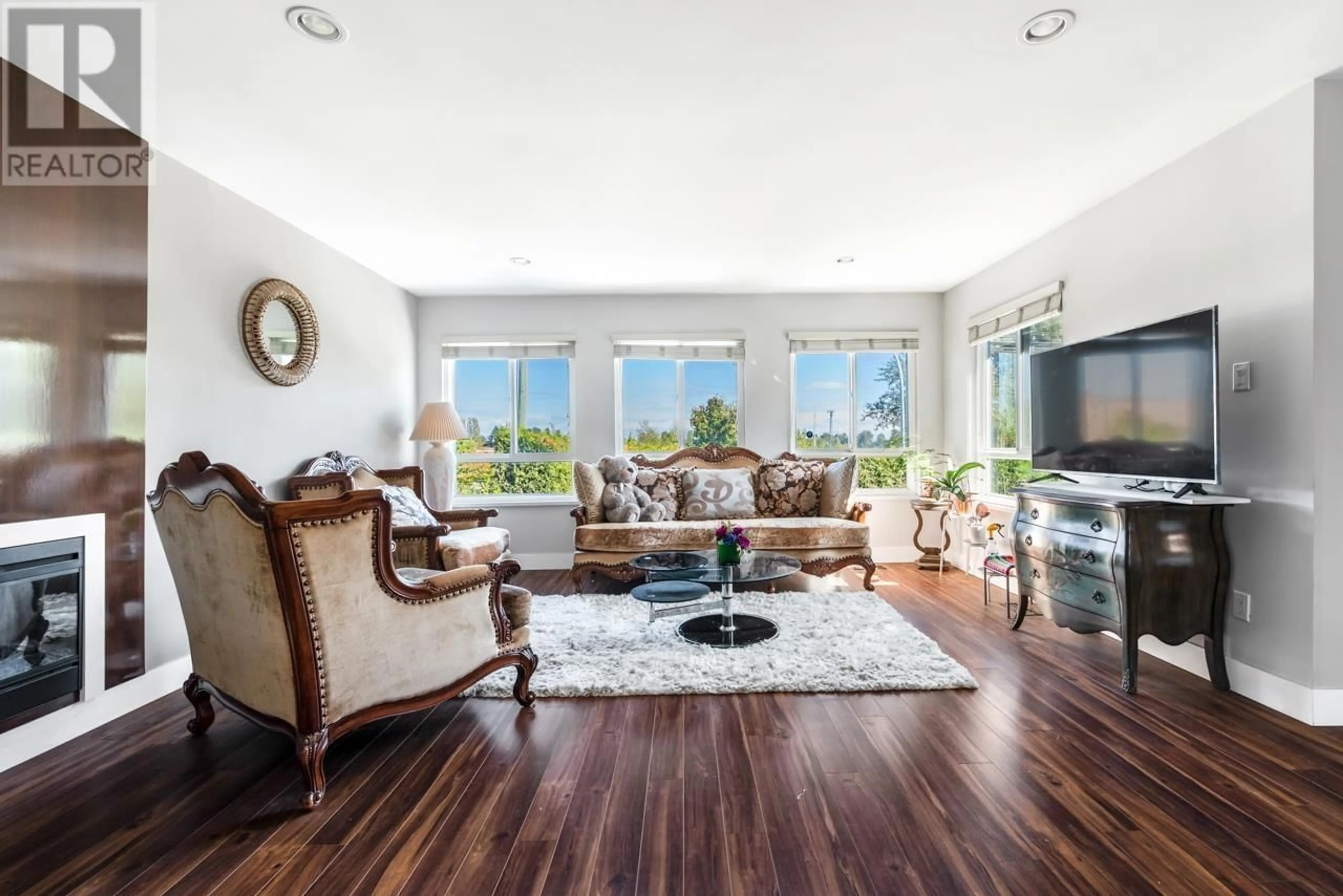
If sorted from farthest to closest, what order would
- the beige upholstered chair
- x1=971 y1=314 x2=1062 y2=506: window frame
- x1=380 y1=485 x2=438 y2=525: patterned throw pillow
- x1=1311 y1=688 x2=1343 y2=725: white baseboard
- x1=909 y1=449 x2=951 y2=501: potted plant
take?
x1=909 y1=449 x2=951 y2=501: potted plant, x1=971 y1=314 x2=1062 y2=506: window frame, x1=380 y1=485 x2=438 y2=525: patterned throw pillow, x1=1311 y1=688 x2=1343 y2=725: white baseboard, the beige upholstered chair

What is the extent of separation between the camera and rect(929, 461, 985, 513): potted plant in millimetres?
4512

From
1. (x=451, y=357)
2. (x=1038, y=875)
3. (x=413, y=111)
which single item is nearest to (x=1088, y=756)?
(x=1038, y=875)

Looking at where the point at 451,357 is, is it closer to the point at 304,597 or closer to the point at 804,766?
the point at 304,597

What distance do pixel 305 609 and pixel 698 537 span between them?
2.82 meters

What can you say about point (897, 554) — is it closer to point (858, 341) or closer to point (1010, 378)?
point (1010, 378)

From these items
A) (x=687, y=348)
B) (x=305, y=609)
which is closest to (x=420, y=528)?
(x=305, y=609)

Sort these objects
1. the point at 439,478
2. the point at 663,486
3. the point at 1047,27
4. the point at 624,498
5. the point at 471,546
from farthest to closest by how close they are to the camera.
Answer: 1. the point at 663,486
2. the point at 439,478
3. the point at 624,498
4. the point at 471,546
5. the point at 1047,27

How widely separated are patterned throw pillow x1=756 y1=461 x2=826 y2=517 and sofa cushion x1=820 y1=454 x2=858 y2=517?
0.18 ft

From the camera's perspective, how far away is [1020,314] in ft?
13.2

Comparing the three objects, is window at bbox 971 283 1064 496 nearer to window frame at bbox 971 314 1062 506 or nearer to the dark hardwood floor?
window frame at bbox 971 314 1062 506

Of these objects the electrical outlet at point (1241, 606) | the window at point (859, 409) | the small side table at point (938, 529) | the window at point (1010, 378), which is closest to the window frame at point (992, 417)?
the window at point (1010, 378)

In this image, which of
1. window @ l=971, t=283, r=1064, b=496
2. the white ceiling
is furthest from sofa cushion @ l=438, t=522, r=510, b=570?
window @ l=971, t=283, r=1064, b=496

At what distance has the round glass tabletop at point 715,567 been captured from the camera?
302 centimetres

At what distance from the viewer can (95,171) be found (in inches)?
91.7
